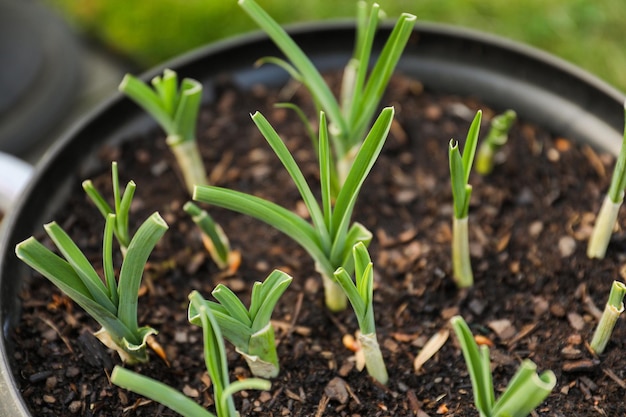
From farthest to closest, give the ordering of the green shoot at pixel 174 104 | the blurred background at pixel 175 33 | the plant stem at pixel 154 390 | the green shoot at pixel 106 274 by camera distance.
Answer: the blurred background at pixel 175 33, the green shoot at pixel 174 104, the green shoot at pixel 106 274, the plant stem at pixel 154 390

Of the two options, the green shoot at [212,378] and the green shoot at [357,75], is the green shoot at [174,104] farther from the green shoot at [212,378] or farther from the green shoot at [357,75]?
the green shoot at [212,378]

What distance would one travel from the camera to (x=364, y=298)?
0.75m

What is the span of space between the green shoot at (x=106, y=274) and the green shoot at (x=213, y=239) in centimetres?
14

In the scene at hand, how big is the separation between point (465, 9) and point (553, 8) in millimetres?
226

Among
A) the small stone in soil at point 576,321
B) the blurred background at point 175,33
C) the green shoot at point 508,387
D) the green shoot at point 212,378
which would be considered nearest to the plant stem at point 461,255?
the small stone in soil at point 576,321

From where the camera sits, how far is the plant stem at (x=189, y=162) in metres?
1.03

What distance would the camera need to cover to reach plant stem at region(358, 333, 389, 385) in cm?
80

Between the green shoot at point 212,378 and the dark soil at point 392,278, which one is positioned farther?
the dark soil at point 392,278

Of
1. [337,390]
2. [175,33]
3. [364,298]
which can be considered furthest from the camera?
[175,33]

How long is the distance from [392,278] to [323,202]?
276mm

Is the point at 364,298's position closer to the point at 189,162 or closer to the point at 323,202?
the point at 323,202

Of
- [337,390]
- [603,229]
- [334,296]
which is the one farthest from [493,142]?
[337,390]

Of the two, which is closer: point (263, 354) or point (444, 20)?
point (263, 354)

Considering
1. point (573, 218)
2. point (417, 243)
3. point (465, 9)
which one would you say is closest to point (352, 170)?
point (417, 243)
